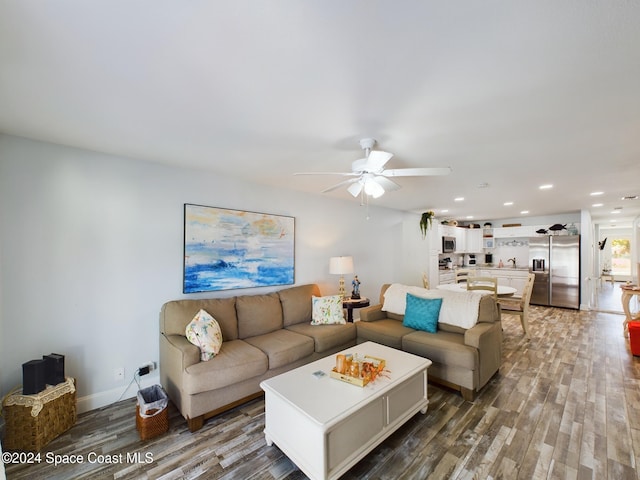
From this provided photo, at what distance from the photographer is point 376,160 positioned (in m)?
2.10

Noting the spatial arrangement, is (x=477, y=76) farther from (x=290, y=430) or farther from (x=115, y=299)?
(x=115, y=299)

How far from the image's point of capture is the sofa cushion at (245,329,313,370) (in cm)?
272

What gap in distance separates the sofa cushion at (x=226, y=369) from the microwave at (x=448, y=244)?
613 centimetres

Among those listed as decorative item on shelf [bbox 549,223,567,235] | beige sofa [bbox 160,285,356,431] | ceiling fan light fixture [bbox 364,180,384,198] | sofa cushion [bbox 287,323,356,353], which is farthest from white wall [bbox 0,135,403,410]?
decorative item on shelf [bbox 549,223,567,235]

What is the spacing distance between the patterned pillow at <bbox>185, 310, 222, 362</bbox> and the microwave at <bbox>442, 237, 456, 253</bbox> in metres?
6.40

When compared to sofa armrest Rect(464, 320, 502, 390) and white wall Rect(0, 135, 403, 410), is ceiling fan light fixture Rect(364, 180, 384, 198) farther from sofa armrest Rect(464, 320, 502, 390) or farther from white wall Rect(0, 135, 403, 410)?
white wall Rect(0, 135, 403, 410)

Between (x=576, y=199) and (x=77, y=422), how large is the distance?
295 inches

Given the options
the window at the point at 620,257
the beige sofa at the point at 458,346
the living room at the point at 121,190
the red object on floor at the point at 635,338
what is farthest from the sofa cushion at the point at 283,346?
the window at the point at 620,257

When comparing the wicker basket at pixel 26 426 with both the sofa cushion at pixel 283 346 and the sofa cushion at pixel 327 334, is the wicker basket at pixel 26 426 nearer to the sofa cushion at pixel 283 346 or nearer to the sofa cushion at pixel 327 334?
the sofa cushion at pixel 283 346

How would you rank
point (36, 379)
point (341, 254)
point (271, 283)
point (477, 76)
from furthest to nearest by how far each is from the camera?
point (341, 254) < point (271, 283) < point (36, 379) < point (477, 76)

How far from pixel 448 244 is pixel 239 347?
6.43 meters

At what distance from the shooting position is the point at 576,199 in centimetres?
494

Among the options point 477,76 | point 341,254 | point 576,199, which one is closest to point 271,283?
point 341,254

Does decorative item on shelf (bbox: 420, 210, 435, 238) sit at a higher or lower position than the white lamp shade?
higher
